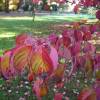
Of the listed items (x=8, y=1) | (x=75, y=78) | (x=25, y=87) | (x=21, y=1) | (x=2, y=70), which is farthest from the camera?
(x=21, y=1)

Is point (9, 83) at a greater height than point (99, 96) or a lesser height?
lesser

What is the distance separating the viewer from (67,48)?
2049 mm

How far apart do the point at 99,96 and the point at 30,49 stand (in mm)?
344

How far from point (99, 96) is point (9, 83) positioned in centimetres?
463

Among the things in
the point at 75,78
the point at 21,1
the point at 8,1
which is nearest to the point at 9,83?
the point at 75,78

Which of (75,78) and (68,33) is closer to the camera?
(68,33)

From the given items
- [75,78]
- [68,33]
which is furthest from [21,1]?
[68,33]

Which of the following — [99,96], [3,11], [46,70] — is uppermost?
[46,70]

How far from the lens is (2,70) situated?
5.66ft

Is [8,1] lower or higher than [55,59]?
lower

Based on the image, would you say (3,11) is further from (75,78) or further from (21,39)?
(21,39)

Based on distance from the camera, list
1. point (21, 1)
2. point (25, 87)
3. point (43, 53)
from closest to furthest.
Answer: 1. point (43, 53)
2. point (25, 87)
3. point (21, 1)

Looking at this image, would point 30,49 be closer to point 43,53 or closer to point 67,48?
point 43,53

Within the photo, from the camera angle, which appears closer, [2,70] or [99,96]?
[99,96]
